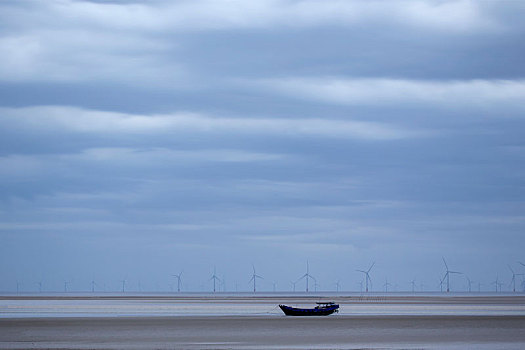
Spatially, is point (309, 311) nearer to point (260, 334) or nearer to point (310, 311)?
point (310, 311)

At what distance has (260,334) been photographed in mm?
63719

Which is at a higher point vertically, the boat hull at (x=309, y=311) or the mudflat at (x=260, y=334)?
the boat hull at (x=309, y=311)

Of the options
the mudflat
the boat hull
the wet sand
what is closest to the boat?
the boat hull

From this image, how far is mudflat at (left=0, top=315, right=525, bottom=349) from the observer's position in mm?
52844

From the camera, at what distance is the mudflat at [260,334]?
52.8 metres

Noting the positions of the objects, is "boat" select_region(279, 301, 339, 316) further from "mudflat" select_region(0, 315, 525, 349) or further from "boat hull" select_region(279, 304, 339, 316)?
"mudflat" select_region(0, 315, 525, 349)

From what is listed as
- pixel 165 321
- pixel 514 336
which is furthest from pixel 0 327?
pixel 514 336

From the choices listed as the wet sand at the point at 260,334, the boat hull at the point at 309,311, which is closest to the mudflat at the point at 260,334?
the wet sand at the point at 260,334

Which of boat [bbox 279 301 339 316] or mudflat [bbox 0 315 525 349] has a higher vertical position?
boat [bbox 279 301 339 316]

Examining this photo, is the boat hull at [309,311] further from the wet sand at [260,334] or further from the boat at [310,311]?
the wet sand at [260,334]

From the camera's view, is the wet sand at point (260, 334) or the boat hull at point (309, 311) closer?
the wet sand at point (260, 334)

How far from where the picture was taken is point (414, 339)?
192ft

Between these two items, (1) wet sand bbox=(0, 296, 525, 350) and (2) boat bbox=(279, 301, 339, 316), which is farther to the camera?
(2) boat bbox=(279, 301, 339, 316)

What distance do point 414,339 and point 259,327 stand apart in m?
17.8
